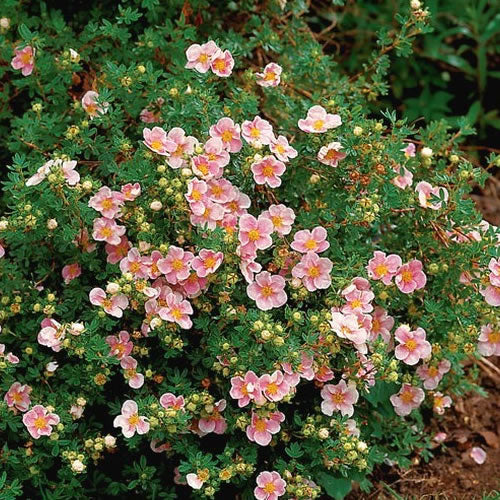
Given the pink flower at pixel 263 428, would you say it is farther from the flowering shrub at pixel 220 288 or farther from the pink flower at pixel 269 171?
the pink flower at pixel 269 171

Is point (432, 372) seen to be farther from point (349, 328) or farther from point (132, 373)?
point (132, 373)

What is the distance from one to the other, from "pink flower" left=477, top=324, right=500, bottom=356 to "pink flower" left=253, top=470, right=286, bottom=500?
2.40 feet

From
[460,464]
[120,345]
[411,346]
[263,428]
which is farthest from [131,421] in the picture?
[460,464]

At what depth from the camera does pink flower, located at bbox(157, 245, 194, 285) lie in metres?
2.71

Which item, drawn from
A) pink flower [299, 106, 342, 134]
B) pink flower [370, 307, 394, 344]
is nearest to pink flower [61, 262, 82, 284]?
pink flower [299, 106, 342, 134]

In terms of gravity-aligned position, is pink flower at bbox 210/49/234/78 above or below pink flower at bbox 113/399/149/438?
above

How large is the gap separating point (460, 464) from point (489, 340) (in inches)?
28.8

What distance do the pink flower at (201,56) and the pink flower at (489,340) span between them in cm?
113

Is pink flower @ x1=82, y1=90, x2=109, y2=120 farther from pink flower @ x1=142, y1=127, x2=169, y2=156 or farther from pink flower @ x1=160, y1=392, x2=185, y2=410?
pink flower @ x1=160, y1=392, x2=185, y2=410

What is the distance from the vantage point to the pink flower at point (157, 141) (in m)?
2.77

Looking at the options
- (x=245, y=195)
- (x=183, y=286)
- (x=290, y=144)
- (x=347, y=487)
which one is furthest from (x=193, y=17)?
(x=347, y=487)

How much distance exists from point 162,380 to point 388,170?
89 cm

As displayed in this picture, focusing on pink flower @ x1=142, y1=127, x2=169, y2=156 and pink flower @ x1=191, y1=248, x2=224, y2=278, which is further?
pink flower @ x1=142, y1=127, x2=169, y2=156

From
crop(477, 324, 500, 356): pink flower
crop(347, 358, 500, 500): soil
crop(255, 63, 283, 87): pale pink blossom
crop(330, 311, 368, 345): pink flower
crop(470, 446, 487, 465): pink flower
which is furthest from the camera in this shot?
crop(470, 446, 487, 465): pink flower
